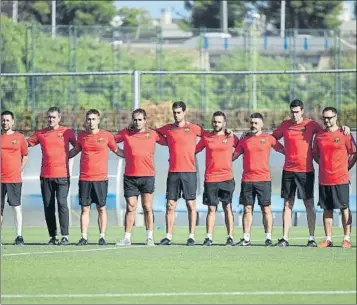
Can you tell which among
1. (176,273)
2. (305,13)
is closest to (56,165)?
(176,273)

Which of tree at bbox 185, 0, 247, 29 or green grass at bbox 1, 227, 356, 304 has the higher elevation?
tree at bbox 185, 0, 247, 29

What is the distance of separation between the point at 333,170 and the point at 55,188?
398cm

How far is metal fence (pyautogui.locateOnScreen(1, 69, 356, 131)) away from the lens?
37.2m

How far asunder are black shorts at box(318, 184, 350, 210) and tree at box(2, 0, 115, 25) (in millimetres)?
77466

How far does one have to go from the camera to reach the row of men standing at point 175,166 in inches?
804

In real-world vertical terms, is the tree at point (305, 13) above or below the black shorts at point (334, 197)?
above

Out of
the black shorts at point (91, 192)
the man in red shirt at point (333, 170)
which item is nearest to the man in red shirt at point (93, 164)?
the black shorts at point (91, 192)

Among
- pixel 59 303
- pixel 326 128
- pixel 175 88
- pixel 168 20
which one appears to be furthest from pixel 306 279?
pixel 168 20

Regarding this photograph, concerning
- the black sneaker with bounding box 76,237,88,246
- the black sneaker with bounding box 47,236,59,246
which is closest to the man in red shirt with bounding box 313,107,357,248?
the black sneaker with bounding box 76,237,88,246

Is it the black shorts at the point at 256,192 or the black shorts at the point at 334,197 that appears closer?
the black shorts at the point at 334,197

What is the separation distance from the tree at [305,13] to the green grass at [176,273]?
88.8 meters

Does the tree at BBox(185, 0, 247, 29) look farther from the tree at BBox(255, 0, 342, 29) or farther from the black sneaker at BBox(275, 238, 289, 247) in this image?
the black sneaker at BBox(275, 238, 289, 247)

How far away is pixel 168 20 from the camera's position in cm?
15600

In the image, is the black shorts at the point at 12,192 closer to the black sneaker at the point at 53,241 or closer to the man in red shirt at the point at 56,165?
the man in red shirt at the point at 56,165
